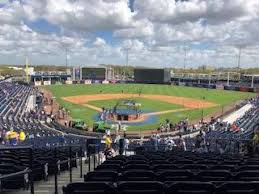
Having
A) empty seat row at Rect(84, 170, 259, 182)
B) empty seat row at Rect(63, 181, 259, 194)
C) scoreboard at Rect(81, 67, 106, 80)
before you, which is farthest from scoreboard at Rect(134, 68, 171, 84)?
empty seat row at Rect(63, 181, 259, 194)

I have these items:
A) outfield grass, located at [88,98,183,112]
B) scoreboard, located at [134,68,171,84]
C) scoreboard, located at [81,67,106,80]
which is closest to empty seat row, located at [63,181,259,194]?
outfield grass, located at [88,98,183,112]

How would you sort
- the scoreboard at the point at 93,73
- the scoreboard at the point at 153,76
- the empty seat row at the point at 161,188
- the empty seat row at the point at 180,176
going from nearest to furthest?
Answer: the empty seat row at the point at 161,188 → the empty seat row at the point at 180,176 → the scoreboard at the point at 153,76 → the scoreboard at the point at 93,73

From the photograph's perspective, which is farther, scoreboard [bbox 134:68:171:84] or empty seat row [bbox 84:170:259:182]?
scoreboard [bbox 134:68:171:84]

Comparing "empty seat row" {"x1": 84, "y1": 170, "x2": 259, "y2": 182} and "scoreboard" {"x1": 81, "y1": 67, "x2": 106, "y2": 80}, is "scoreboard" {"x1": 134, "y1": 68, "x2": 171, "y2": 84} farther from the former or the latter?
"empty seat row" {"x1": 84, "y1": 170, "x2": 259, "y2": 182}

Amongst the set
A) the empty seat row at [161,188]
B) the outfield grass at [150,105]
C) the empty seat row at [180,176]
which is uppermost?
the empty seat row at [161,188]

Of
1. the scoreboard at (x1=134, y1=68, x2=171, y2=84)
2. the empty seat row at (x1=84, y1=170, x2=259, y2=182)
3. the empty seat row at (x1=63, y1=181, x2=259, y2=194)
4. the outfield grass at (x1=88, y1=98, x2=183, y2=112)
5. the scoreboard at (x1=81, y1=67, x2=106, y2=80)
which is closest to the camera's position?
the empty seat row at (x1=63, y1=181, x2=259, y2=194)

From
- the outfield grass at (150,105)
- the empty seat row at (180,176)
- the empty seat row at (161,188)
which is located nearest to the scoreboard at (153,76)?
the outfield grass at (150,105)

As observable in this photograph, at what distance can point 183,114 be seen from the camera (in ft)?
194

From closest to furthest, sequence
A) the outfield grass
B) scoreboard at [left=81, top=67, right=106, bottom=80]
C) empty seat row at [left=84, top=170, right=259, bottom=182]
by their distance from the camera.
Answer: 1. empty seat row at [left=84, top=170, right=259, bottom=182]
2. the outfield grass
3. scoreboard at [left=81, top=67, right=106, bottom=80]

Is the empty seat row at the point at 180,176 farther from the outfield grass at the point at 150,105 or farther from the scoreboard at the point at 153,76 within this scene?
the scoreboard at the point at 153,76

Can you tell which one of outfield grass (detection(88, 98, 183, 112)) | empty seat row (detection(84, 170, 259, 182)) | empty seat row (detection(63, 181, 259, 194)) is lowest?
outfield grass (detection(88, 98, 183, 112))

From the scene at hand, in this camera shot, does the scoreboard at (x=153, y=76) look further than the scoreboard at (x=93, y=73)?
No

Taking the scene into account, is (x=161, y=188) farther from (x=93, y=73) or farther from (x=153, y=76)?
(x=93, y=73)

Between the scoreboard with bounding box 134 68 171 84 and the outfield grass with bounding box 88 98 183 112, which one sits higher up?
the scoreboard with bounding box 134 68 171 84
